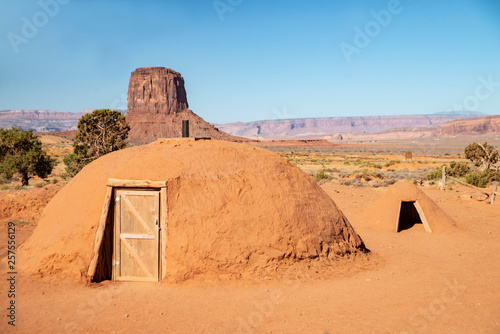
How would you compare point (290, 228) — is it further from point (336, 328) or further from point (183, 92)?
point (183, 92)

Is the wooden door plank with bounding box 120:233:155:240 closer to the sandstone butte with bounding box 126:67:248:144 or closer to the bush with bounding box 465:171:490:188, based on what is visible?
the bush with bounding box 465:171:490:188

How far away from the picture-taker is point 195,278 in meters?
7.10

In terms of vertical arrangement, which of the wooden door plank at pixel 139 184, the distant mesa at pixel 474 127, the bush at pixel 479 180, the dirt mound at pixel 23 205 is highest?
the distant mesa at pixel 474 127

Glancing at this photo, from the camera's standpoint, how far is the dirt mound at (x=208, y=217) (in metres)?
7.23

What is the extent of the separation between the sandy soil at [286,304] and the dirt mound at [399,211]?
3816mm

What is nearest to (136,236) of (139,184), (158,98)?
(139,184)

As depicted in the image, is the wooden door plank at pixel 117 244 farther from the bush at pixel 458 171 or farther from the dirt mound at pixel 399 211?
the bush at pixel 458 171

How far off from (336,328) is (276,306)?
1.12m

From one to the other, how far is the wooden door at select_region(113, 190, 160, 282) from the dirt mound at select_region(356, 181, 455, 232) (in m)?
8.42

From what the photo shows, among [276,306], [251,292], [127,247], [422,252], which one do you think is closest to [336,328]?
[276,306]

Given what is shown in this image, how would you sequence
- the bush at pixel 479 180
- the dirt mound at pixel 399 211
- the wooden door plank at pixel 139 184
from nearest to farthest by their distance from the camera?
the wooden door plank at pixel 139 184 < the dirt mound at pixel 399 211 < the bush at pixel 479 180

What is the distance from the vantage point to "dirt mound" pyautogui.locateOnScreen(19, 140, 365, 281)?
7.23 meters

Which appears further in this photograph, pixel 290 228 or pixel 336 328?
pixel 290 228

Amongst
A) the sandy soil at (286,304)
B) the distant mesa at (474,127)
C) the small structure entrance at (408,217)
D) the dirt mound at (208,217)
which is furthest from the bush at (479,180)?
the distant mesa at (474,127)
